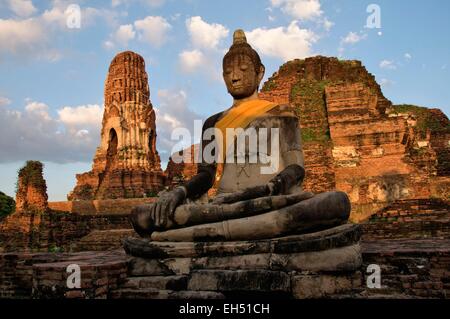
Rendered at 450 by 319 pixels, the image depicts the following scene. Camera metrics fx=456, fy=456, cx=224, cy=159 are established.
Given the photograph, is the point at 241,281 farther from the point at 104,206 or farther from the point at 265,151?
the point at 104,206

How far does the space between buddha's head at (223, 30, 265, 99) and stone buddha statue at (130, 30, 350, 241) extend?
11 millimetres

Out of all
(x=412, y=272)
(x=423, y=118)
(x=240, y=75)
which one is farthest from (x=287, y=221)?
(x=423, y=118)

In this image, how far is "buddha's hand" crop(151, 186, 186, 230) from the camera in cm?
405

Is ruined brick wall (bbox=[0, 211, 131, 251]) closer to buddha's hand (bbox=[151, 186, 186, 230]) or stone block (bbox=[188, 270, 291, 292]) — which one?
buddha's hand (bbox=[151, 186, 186, 230])

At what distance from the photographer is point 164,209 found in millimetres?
4066

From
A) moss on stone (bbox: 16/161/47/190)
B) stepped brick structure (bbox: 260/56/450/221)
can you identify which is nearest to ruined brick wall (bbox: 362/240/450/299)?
stepped brick structure (bbox: 260/56/450/221)

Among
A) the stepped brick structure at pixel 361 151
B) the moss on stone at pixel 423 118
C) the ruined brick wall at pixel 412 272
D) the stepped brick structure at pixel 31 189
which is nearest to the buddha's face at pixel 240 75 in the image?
the ruined brick wall at pixel 412 272

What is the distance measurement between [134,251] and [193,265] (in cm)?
59

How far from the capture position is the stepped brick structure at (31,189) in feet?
59.2

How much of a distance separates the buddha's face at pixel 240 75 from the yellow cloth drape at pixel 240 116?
0.46 feet

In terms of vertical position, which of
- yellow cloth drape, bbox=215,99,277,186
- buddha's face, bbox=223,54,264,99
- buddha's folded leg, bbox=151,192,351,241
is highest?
buddha's face, bbox=223,54,264,99

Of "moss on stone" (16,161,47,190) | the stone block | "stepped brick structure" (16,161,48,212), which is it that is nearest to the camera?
the stone block
